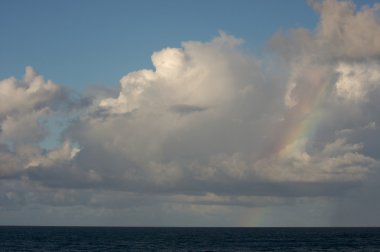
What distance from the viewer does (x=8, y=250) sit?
137 meters

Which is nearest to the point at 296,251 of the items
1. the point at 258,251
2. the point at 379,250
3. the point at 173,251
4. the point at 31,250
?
the point at 258,251

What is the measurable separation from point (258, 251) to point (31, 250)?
62.9 metres

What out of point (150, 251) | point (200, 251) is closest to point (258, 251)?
point (200, 251)

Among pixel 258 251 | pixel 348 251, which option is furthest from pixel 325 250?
pixel 258 251

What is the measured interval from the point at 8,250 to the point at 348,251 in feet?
304

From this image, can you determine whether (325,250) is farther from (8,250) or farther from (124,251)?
(8,250)

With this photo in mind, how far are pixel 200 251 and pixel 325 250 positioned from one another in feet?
115

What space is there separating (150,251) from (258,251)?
→ 29517 millimetres

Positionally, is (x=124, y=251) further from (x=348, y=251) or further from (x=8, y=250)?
(x=348, y=251)

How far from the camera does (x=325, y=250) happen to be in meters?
139

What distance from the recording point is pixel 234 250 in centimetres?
13888

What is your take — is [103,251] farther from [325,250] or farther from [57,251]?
[325,250]

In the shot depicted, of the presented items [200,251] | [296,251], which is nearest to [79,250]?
[200,251]

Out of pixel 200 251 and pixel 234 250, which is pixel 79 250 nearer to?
pixel 200 251
